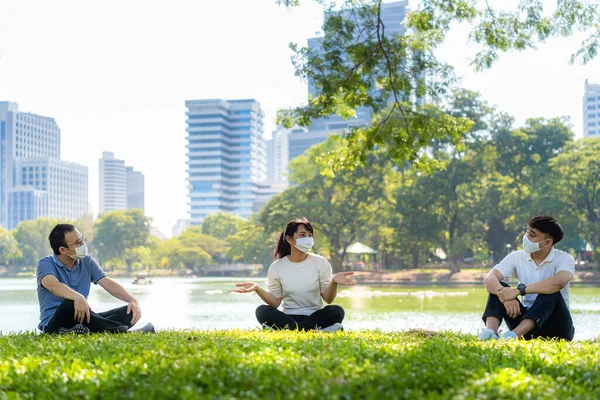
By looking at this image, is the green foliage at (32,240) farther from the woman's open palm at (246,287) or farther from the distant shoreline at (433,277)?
the woman's open palm at (246,287)

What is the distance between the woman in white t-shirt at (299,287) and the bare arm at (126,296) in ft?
2.96

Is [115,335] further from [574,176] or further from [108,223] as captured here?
[108,223]

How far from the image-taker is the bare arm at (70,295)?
523cm

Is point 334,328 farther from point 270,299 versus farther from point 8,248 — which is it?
point 8,248

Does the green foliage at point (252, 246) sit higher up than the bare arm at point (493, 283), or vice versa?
the bare arm at point (493, 283)

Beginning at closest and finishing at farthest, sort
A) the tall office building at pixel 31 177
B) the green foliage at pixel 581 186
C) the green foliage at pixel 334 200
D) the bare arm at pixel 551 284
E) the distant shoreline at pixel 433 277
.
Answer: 1. the bare arm at pixel 551 284
2. the green foliage at pixel 581 186
3. the distant shoreline at pixel 433 277
4. the green foliage at pixel 334 200
5. the tall office building at pixel 31 177

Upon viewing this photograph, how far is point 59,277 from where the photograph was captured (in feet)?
18.2

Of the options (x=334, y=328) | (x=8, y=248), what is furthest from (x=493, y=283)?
(x=8, y=248)

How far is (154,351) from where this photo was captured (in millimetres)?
3707

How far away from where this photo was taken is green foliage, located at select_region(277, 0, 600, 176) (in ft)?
31.6

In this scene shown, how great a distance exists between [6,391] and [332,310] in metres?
3.37

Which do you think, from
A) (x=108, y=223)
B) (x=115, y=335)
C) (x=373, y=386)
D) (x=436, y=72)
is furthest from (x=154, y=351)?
(x=108, y=223)

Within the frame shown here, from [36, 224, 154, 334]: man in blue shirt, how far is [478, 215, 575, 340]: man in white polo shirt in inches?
102

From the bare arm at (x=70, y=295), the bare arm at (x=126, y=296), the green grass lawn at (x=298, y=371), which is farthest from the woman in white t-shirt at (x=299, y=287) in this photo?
the green grass lawn at (x=298, y=371)
